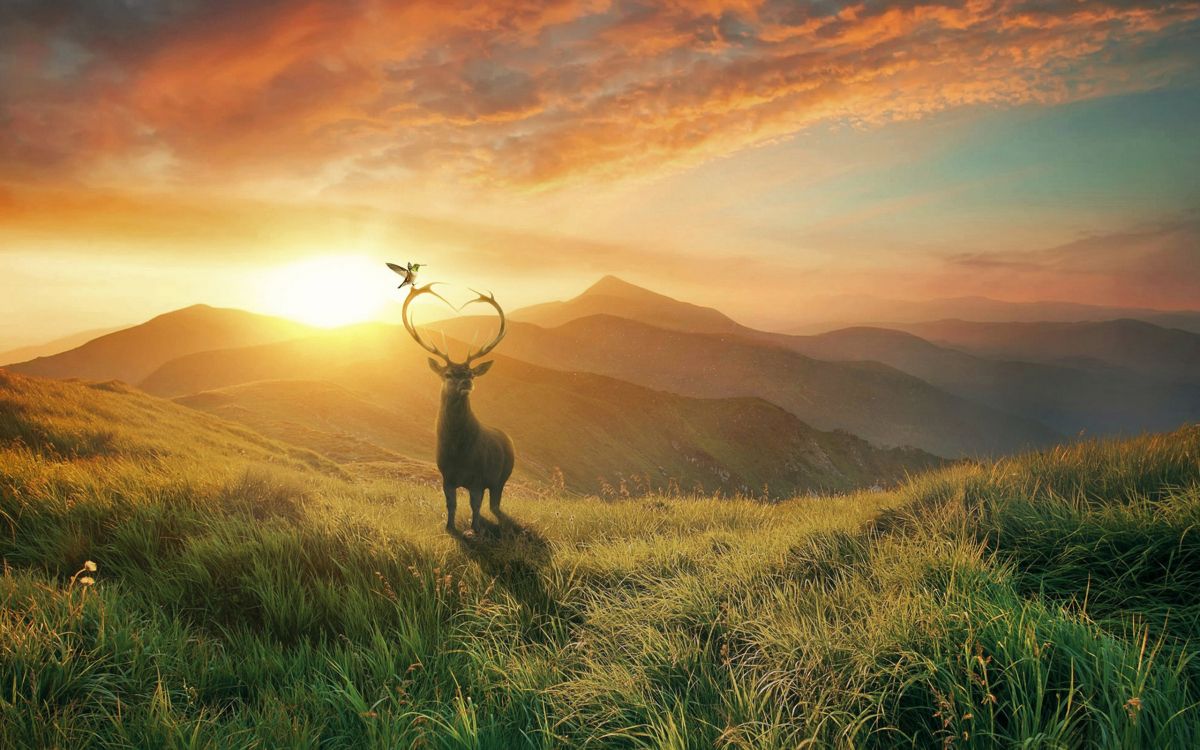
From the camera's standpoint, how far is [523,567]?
5.75 meters

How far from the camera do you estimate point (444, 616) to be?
15.8 ft

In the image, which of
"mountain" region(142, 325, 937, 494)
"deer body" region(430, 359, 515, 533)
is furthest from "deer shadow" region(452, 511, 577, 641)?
"mountain" region(142, 325, 937, 494)

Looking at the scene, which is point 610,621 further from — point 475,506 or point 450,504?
point 475,506

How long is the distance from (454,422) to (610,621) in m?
4.23

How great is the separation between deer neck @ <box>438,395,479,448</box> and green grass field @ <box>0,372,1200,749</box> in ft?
4.20

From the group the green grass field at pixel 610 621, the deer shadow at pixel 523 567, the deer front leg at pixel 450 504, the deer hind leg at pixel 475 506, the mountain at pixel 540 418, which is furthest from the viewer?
the mountain at pixel 540 418

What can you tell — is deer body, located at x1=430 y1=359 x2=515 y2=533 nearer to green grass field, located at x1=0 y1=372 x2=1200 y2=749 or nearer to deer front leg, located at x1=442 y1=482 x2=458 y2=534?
deer front leg, located at x1=442 y1=482 x2=458 y2=534

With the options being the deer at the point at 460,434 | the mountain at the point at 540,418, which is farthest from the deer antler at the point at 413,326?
the mountain at the point at 540,418

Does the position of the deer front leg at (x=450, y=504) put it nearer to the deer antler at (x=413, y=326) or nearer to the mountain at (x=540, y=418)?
the deer antler at (x=413, y=326)

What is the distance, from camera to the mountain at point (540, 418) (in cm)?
3688

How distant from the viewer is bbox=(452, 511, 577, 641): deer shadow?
15.5 ft

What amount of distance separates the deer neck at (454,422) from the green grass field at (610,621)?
1.28 metres

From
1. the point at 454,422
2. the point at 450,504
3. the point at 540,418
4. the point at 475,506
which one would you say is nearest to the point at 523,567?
the point at 450,504

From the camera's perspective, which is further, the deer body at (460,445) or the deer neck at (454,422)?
the deer neck at (454,422)
